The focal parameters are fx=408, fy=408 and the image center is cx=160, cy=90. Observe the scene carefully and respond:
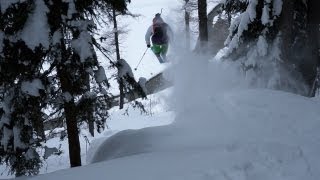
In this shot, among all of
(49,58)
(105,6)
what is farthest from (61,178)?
(105,6)

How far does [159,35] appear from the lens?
17391 millimetres

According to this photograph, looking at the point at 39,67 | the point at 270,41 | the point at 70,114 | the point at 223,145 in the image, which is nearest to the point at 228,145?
the point at 223,145

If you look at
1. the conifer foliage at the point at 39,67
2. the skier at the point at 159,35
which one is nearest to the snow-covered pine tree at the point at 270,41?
the skier at the point at 159,35

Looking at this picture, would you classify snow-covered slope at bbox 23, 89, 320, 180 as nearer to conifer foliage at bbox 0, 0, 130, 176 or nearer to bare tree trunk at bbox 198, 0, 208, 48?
conifer foliage at bbox 0, 0, 130, 176

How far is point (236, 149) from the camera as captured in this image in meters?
6.12

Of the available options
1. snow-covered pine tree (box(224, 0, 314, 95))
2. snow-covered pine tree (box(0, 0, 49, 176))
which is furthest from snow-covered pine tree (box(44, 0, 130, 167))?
snow-covered pine tree (box(224, 0, 314, 95))

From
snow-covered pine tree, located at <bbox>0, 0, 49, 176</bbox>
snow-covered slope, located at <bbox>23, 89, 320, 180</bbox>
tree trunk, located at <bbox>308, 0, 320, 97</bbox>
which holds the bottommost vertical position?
snow-covered slope, located at <bbox>23, 89, 320, 180</bbox>

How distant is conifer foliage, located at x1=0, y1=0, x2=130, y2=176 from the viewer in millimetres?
6152

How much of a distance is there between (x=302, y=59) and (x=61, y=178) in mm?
9466

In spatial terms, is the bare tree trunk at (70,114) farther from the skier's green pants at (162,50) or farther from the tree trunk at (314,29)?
the skier's green pants at (162,50)

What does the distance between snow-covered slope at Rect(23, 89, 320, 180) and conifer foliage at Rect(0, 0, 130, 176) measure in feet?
3.95

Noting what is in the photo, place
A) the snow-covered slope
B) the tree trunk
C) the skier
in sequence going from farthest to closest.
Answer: the skier → the tree trunk → the snow-covered slope

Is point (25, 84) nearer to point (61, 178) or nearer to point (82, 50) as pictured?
point (82, 50)

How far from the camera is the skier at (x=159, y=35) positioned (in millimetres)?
17184
